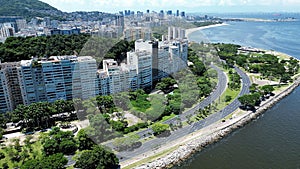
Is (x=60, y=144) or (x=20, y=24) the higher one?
(x=20, y=24)

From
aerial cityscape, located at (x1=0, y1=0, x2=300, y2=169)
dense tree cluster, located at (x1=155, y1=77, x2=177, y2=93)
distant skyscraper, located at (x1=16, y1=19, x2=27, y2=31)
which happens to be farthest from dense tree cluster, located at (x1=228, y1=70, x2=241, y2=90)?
distant skyscraper, located at (x1=16, y1=19, x2=27, y2=31)

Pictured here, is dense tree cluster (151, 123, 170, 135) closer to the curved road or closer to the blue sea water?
the curved road

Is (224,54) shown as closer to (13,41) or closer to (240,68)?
(240,68)

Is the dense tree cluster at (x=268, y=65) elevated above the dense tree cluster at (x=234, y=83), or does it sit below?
above

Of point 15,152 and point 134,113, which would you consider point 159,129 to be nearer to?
point 134,113

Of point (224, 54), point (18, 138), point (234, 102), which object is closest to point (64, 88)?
point (18, 138)

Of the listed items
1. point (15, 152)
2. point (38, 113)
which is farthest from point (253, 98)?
point (15, 152)

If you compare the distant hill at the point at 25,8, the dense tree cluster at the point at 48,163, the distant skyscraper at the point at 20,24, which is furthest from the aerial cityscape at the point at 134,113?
the distant hill at the point at 25,8

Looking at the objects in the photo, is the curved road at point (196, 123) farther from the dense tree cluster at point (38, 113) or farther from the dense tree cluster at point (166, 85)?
the dense tree cluster at point (38, 113)

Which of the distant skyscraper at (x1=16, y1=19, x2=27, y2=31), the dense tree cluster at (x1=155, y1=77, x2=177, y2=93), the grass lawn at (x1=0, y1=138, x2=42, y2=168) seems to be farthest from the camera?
the distant skyscraper at (x1=16, y1=19, x2=27, y2=31)
